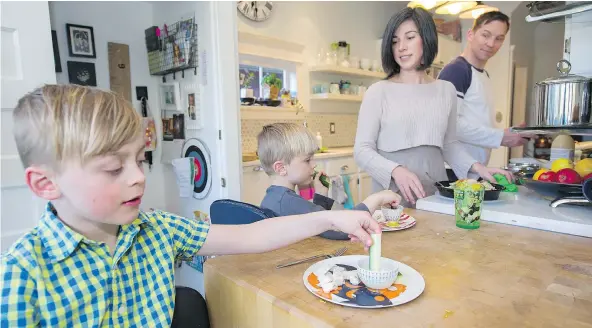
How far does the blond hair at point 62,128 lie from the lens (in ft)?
1.96

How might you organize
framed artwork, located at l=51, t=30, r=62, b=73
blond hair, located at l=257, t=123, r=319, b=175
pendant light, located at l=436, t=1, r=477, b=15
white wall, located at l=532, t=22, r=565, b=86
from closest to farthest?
blond hair, located at l=257, t=123, r=319, b=175 → framed artwork, located at l=51, t=30, r=62, b=73 → pendant light, located at l=436, t=1, r=477, b=15 → white wall, located at l=532, t=22, r=565, b=86

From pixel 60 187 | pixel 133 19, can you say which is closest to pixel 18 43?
pixel 133 19

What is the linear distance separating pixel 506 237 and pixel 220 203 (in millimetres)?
784

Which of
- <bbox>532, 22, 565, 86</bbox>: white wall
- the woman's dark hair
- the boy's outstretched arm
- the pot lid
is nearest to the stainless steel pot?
the pot lid

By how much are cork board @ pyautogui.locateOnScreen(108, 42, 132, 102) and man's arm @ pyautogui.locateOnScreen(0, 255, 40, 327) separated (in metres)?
2.12

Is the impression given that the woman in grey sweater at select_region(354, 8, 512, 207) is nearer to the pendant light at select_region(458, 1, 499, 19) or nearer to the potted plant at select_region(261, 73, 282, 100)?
the potted plant at select_region(261, 73, 282, 100)

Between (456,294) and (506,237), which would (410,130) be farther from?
(456,294)

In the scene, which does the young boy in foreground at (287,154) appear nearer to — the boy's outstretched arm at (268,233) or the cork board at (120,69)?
the boy's outstretched arm at (268,233)

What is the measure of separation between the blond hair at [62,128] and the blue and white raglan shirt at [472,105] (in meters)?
1.56

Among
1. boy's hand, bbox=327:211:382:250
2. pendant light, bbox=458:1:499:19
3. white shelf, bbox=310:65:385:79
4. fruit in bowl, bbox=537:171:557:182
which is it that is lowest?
boy's hand, bbox=327:211:382:250

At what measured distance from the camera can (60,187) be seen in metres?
0.62

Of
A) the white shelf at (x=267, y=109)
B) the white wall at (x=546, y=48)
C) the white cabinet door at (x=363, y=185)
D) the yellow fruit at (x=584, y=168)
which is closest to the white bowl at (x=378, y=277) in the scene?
the yellow fruit at (x=584, y=168)

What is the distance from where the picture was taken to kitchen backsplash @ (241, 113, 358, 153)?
10.5ft

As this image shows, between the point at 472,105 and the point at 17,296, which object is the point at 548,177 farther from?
the point at 17,296
